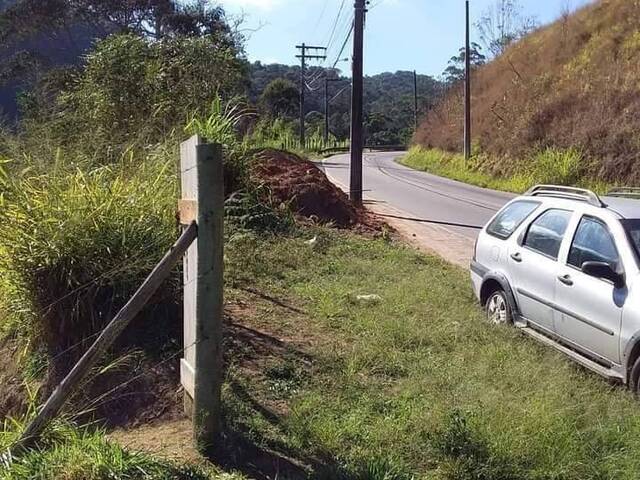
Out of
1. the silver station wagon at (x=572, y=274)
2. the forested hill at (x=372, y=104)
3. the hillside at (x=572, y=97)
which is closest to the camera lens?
the silver station wagon at (x=572, y=274)

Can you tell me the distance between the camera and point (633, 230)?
5344 mm

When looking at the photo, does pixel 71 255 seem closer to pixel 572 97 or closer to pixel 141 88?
pixel 141 88

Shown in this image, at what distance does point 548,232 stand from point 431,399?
2.46 metres

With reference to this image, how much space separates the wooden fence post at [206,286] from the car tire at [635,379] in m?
2.72

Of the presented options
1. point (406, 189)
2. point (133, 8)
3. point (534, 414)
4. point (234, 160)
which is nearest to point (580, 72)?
point (406, 189)

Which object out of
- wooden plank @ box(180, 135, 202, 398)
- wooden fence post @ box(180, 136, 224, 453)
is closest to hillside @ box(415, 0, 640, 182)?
wooden plank @ box(180, 135, 202, 398)

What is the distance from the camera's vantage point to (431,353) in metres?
5.51

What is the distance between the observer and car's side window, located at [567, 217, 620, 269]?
532 centimetres

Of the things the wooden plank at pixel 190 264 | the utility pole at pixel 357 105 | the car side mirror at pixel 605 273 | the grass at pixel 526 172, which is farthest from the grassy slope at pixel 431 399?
the grass at pixel 526 172

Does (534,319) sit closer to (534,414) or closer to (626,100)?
(534,414)

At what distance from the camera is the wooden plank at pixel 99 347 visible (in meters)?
3.67

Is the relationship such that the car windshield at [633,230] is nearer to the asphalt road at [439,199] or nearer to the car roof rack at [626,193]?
the car roof rack at [626,193]

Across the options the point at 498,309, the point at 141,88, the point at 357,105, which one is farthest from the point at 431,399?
the point at 357,105

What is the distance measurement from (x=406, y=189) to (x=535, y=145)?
→ 6.20m
